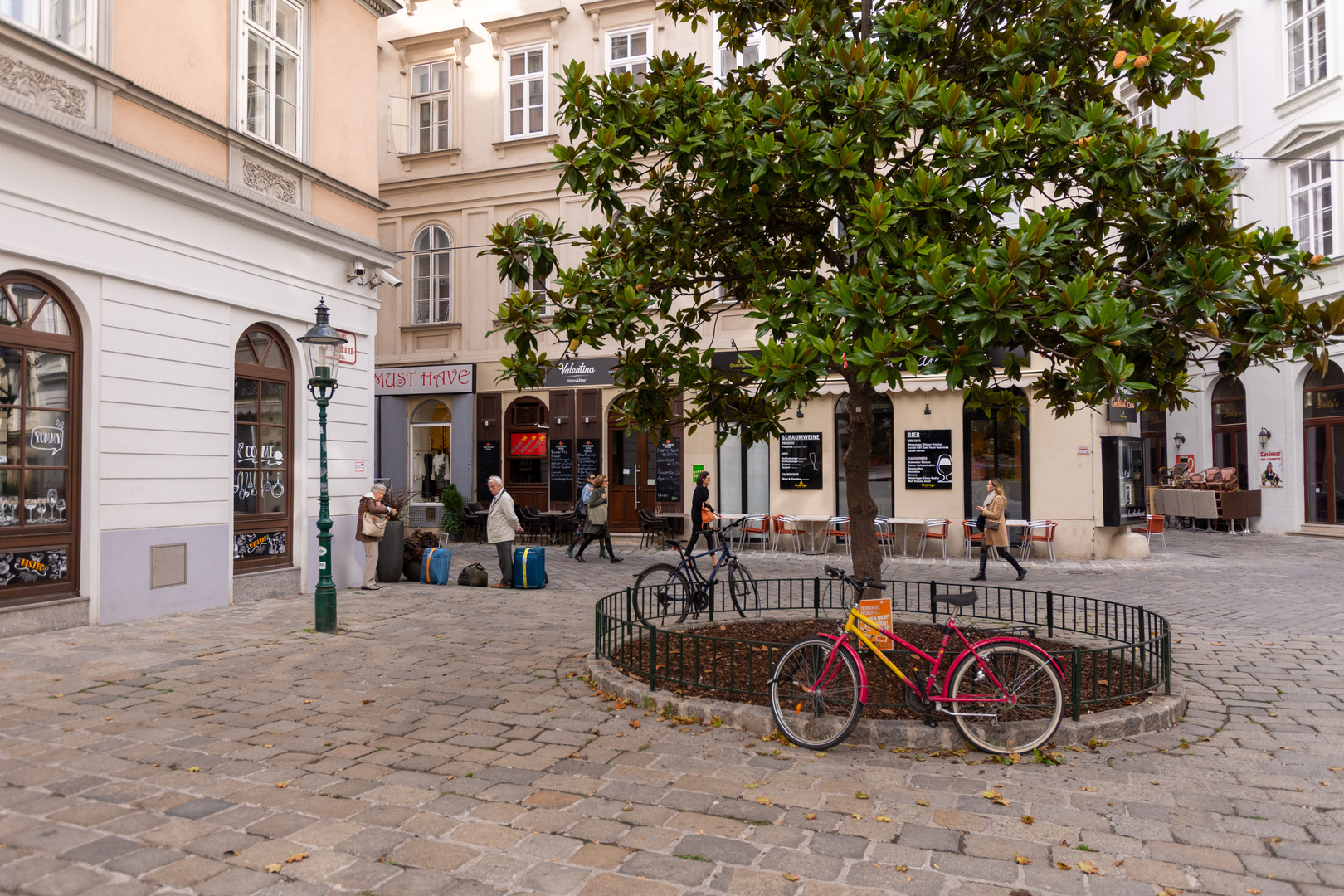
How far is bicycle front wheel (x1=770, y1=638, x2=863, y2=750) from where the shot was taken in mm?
5598

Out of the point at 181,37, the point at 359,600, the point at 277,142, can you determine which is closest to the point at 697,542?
the point at 359,600

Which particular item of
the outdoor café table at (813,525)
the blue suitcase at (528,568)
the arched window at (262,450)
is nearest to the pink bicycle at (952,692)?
the blue suitcase at (528,568)

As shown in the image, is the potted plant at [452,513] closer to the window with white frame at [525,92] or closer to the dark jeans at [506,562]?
the dark jeans at [506,562]

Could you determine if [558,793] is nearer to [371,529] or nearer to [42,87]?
[42,87]

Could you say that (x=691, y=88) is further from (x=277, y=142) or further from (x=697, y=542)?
(x=697, y=542)

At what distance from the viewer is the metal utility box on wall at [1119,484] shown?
17141 mm

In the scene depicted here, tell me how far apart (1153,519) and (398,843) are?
61.0 ft

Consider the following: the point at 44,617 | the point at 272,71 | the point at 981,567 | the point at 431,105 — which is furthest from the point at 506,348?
the point at 44,617

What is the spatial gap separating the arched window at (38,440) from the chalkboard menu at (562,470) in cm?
1232

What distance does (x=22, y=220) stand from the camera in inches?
345

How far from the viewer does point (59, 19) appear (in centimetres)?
927

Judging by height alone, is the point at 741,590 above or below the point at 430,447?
below

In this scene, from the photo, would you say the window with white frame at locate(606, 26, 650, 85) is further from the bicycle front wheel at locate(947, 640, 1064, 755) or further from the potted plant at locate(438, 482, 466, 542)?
the bicycle front wheel at locate(947, 640, 1064, 755)

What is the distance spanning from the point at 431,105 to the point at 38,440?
1597 centimetres
